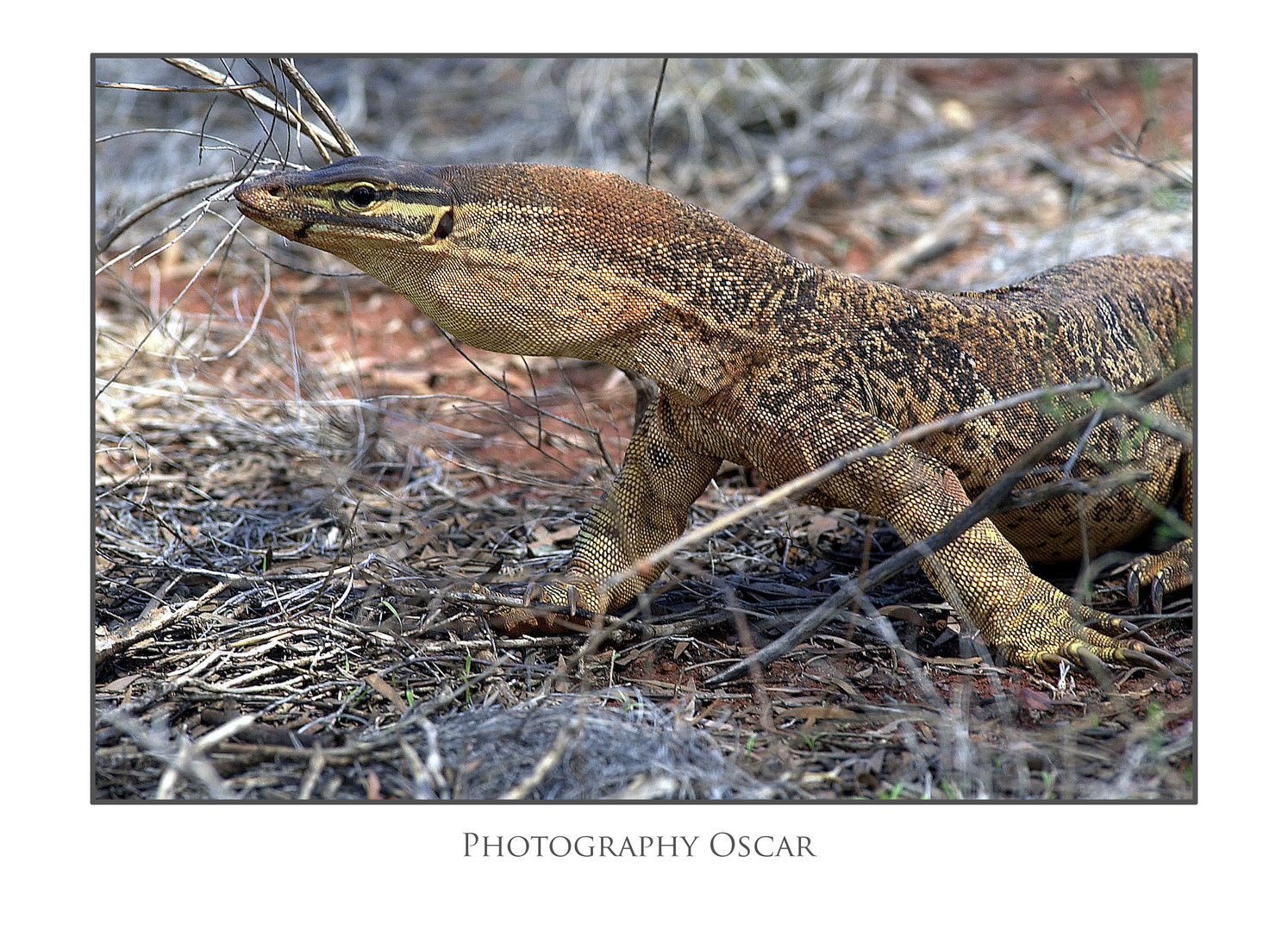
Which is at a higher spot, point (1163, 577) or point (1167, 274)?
point (1167, 274)

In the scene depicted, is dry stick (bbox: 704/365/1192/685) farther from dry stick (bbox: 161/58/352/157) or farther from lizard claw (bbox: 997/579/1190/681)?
dry stick (bbox: 161/58/352/157)

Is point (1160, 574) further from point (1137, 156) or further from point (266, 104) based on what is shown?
point (266, 104)

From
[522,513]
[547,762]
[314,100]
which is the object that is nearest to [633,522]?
[522,513]

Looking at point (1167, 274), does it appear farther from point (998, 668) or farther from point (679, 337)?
point (679, 337)

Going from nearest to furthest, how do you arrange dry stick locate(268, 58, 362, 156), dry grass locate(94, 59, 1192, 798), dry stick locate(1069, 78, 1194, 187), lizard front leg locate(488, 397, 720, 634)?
1. dry grass locate(94, 59, 1192, 798)
2. dry stick locate(1069, 78, 1194, 187)
3. dry stick locate(268, 58, 362, 156)
4. lizard front leg locate(488, 397, 720, 634)

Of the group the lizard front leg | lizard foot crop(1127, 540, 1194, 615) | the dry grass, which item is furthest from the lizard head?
lizard foot crop(1127, 540, 1194, 615)
